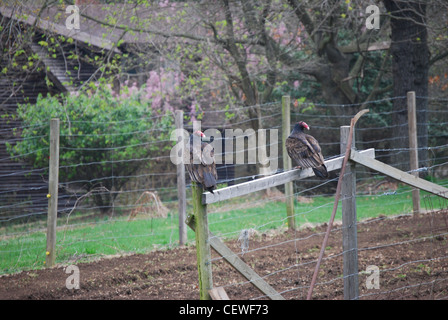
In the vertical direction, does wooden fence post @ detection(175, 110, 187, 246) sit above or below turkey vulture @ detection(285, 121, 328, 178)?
below

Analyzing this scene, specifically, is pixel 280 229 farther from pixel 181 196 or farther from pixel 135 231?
pixel 135 231

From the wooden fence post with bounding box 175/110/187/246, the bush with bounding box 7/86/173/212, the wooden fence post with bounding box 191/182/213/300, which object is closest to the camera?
the wooden fence post with bounding box 191/182/213/300

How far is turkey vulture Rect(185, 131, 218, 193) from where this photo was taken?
12.1 feet

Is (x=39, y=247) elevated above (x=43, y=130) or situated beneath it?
situated beneath

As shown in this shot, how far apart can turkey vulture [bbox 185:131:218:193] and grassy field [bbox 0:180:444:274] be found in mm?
1553

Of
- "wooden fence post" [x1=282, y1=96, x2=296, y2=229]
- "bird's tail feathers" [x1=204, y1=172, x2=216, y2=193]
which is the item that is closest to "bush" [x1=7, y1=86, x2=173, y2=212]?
"wooden fence post" [x1=282, y1=96, x2=296, y2=229]

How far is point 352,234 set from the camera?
3938mm

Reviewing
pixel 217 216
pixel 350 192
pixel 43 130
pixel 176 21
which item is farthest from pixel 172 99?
pixel 350 192

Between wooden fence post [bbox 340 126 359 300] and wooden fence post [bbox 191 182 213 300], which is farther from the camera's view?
wooden fence post [bbox 340 126 359 300]

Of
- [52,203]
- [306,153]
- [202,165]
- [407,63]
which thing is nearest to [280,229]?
[52,203]

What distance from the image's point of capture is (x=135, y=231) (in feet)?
31.3

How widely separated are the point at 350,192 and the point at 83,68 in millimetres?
14760

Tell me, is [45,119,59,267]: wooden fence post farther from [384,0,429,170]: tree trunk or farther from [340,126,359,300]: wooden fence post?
[384,0,429,170]: tree trunk
